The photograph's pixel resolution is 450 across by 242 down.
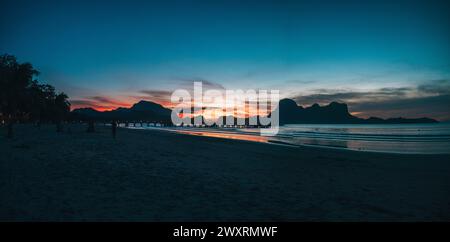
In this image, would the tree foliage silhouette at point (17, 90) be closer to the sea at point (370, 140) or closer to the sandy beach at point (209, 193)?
the sandy beach at point (209, 193)

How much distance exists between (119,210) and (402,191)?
28.3 feet

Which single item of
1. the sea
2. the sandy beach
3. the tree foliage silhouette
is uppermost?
the tree foliage silhouette

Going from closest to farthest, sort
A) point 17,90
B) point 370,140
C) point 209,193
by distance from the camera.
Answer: point 209,193 < point 17,90 < point 370,140

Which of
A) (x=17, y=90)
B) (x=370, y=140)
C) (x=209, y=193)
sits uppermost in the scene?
(x=17, y=90)

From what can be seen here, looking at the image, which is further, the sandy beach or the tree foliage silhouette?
the tree foliage silhouette

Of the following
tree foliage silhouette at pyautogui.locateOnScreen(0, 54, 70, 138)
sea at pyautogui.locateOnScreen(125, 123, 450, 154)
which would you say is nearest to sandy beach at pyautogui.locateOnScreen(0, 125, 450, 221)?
sea at pyautogui.locateOnScreen(125, 123, 450, 154)

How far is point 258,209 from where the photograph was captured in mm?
6059

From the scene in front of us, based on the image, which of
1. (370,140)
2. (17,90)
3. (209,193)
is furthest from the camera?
(370,140)

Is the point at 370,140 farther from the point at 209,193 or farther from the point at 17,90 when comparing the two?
the point at 17,90

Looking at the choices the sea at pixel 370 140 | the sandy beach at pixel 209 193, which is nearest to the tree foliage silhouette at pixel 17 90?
the sandy beach at pixel 209 193

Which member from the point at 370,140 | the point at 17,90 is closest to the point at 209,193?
the point at 17,90

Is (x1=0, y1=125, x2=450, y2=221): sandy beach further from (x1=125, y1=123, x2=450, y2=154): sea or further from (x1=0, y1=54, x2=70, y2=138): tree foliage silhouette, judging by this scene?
(x1=0, y1=54, x2=70, y2=138): tree foliage silhouette
